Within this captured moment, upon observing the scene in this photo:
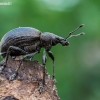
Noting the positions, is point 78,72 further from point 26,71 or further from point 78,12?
point 26,71

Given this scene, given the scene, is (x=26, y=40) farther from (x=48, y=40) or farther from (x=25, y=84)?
(x=25, y=84)

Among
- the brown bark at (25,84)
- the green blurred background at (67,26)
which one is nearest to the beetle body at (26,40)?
the brown bark at (25,84)

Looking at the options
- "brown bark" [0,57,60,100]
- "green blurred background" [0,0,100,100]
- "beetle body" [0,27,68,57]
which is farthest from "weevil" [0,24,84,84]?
"green blurred background" [0,0,100,100]

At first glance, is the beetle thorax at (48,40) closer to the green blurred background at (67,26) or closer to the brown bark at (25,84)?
the brown bark at (25,84)

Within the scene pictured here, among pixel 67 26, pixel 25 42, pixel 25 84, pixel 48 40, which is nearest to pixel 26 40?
pixel 25 42

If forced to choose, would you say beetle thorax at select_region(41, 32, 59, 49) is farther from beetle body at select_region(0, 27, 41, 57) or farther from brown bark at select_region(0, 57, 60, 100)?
brown bark at select_region(0, 57, 60, 100)

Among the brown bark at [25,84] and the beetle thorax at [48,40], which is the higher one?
the beetle thorax at [48,40]
